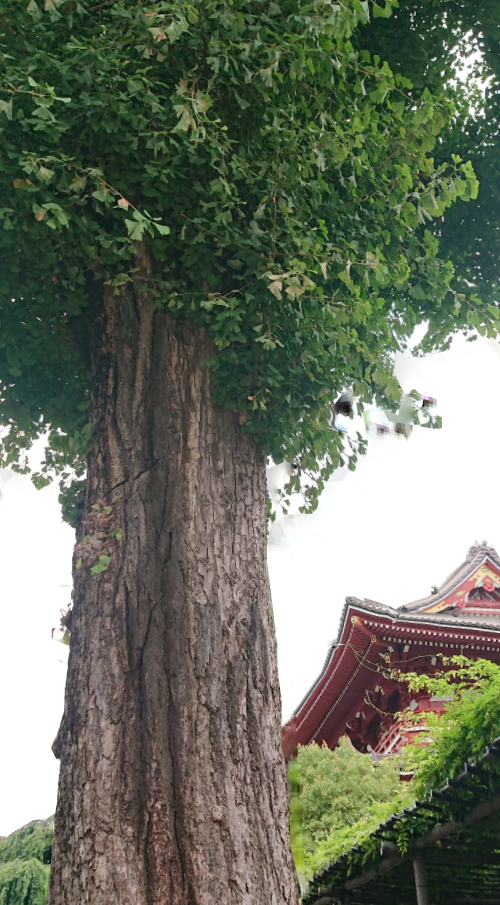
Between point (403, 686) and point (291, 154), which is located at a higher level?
point (291, 154)

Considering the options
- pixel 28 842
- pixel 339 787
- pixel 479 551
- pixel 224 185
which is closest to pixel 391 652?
pixel 339 787

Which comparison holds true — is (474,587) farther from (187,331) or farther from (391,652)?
(187,331)

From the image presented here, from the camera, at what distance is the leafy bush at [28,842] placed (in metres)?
8.04

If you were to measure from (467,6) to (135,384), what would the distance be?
3.87 m

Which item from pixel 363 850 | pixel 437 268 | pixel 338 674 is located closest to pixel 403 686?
pixel 338 674

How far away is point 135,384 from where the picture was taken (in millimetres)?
3723

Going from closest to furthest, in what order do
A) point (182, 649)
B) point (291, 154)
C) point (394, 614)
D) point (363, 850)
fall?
point (182, 649) → point (291, 154) → point (363, 850) → point (394, 614)

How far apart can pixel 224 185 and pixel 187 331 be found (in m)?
0.83

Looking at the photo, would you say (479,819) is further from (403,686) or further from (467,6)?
(403,686)

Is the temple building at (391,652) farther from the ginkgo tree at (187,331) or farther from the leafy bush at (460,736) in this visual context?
the ginkgo tree at (187,331)

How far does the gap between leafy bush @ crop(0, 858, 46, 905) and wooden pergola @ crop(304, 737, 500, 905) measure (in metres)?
3.04

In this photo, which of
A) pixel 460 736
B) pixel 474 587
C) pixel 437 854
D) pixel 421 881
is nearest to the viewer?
pixel 460 736

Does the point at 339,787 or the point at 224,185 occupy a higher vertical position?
the point at 224,185

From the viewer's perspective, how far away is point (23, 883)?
740 cm
